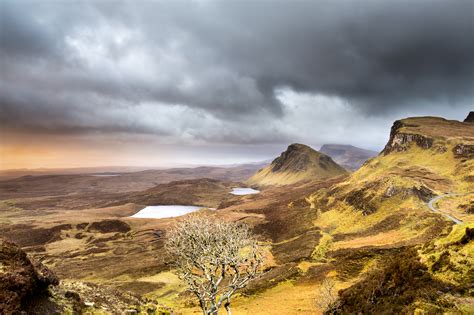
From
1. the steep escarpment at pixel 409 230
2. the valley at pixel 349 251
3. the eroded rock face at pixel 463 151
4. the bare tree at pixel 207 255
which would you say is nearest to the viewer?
the steep escarpment at pixel 409 230

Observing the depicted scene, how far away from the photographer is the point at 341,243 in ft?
304

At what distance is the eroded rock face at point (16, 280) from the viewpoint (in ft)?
50.1

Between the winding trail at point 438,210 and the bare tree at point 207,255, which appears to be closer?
the bare tree at point 207,255

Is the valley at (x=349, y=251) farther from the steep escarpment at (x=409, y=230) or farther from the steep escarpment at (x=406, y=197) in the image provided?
the steep escarpment at (x=406, y=197)

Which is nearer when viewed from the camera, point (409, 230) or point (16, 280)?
point (16, 280)

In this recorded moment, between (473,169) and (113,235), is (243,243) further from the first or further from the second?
(113,235)

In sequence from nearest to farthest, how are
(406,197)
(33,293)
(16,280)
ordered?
(16,280) → (33,293) → (406,197)

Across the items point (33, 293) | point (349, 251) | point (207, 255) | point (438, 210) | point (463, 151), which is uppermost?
point (463, 151)

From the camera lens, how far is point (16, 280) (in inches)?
644

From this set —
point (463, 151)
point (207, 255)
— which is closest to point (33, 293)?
point (207, 255)

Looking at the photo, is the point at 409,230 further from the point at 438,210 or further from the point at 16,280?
the point at 16,280

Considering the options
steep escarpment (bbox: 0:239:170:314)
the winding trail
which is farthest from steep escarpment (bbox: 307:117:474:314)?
steep escarpment (bbox: 0:239:170:314)

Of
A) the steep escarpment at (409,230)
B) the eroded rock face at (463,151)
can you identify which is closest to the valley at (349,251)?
the steep escarpment at (409,230)

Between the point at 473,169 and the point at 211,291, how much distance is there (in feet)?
505
